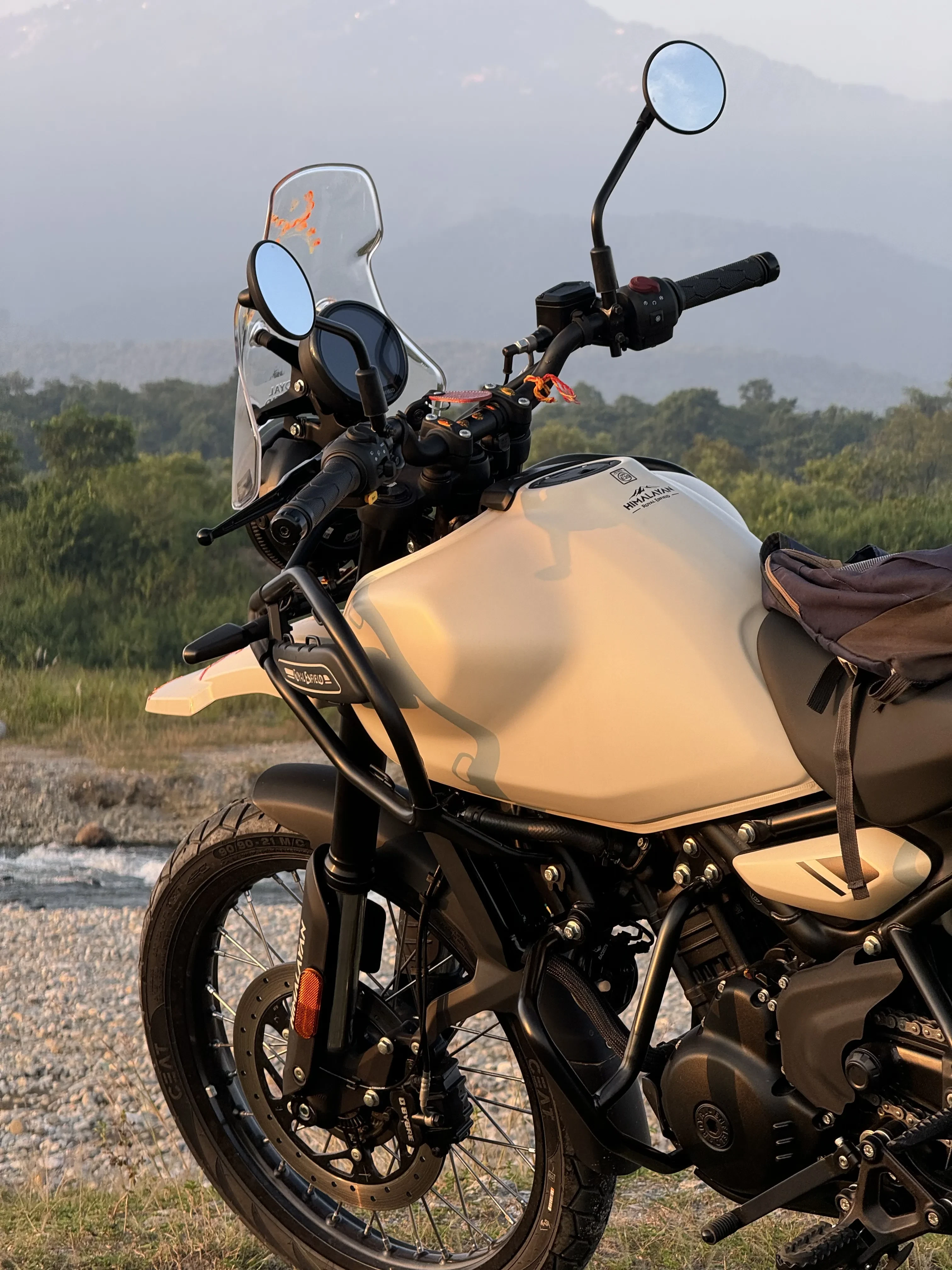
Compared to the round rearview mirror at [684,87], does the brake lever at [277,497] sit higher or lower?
lower

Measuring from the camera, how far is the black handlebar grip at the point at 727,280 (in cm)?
228

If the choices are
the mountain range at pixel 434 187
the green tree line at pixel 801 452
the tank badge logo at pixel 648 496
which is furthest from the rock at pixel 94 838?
the mountain range at pixel 434 187

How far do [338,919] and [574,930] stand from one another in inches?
18.2

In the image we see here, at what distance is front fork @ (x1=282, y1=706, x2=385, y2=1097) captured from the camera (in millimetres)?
2201

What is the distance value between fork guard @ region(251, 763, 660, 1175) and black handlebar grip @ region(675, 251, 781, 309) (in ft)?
3.43

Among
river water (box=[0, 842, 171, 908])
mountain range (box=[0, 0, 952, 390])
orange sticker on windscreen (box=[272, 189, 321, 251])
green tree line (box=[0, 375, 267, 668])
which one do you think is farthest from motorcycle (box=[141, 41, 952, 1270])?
mountain range (box=[0, 0, 952, 390])

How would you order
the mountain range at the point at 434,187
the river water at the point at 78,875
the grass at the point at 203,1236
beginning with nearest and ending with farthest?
the grass at the point at 203,1236, the river water at the point at 78,875, the mountain range at the point at 434,187

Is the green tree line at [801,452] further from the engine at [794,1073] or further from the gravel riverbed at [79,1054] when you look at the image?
the engine at [794,1073]

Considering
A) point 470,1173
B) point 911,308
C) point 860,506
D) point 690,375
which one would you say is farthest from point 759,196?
point 470,1173

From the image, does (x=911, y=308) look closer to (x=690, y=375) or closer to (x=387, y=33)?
(x=690, y=375)

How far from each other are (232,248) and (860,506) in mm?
20924

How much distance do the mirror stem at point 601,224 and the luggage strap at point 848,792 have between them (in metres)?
0.79

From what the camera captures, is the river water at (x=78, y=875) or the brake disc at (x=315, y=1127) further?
the river water at (x=78, y=875)

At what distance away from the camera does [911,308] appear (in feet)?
92.2
